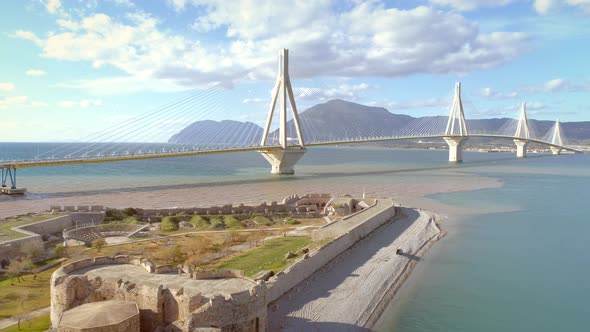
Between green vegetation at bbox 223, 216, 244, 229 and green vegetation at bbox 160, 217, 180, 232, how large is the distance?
2484 millimetres

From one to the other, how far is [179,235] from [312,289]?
911cm

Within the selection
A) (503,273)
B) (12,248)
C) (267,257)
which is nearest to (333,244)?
(267,257)

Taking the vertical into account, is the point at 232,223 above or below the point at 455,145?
below

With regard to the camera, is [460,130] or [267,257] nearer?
[267,257]

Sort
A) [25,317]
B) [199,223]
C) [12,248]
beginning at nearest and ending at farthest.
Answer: [25,317], [12,248], [199,223]

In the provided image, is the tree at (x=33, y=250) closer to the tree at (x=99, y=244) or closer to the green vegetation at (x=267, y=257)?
the tree at (x=99, y=244)

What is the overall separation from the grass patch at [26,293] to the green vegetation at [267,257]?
516 centimetres

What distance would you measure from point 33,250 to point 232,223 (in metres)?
9.38

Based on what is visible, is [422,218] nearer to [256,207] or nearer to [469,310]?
[256,207]

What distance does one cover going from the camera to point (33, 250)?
17703 mm

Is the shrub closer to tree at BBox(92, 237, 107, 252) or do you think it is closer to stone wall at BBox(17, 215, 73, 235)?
stone wall at BBox(17, 215, 73, 235)

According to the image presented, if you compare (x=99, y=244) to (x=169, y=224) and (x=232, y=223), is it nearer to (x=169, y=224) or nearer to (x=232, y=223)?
(x=169, y=224)

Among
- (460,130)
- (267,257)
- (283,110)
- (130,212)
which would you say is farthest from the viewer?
(460,130)

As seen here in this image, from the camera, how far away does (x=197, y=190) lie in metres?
41.6
